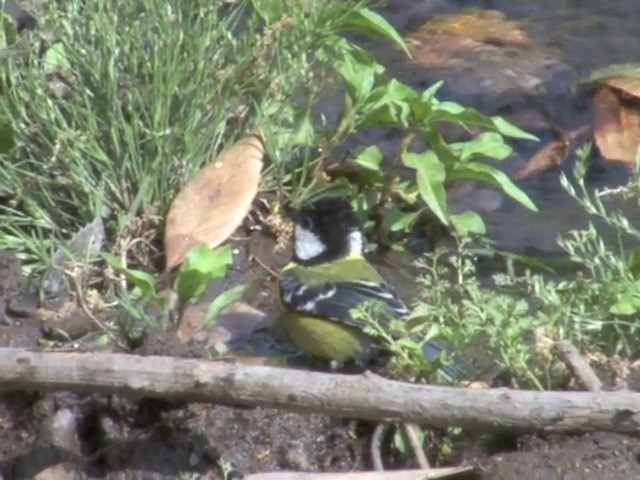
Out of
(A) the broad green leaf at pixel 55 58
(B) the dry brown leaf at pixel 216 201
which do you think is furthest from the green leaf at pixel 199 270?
(A) the broad green leaf at pixel 55 58

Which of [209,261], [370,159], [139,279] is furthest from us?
[370,159]

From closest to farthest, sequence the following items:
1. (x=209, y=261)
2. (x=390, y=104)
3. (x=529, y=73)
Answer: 1. (x=209, y=261)
2. (x=390, y=104)
3. (x=529, y=73)

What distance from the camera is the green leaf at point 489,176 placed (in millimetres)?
5422

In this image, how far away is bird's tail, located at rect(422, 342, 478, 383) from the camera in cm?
418

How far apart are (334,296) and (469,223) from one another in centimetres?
70

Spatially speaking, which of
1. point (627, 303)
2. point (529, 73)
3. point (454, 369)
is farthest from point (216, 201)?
point (529, 73)

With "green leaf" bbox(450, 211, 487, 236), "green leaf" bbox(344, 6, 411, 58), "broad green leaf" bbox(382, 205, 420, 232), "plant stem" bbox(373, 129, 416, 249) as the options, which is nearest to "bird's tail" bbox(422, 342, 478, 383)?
"green leaf" bbox(450, 211, 487, 236)

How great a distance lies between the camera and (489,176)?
544 centimetres

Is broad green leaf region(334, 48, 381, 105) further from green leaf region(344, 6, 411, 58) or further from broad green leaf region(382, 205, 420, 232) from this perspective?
broad green leaf region(382, 205, 420, 232)

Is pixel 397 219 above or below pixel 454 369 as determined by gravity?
below

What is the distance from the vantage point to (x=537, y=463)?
3.80 metres

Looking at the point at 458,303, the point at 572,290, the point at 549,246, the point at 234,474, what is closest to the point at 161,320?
the point at 234,474

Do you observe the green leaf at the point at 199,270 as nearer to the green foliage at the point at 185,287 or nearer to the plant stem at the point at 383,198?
the green foliage at the point at 185,287

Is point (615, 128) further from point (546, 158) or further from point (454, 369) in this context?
point (454, 369)
